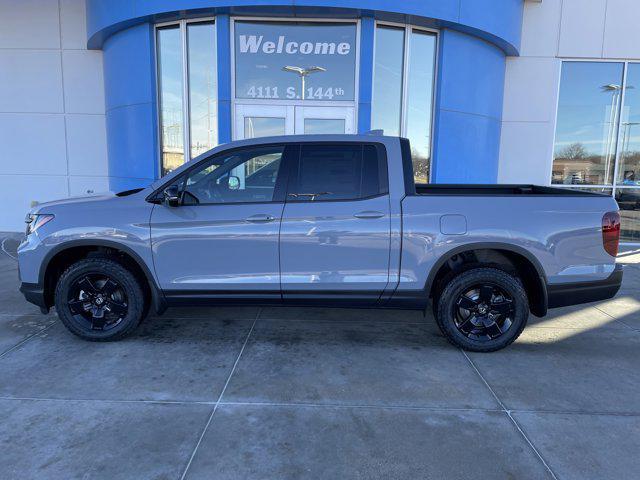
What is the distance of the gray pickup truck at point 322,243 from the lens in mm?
4211

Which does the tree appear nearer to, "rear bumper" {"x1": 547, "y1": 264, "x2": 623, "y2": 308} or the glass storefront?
the glass storefront

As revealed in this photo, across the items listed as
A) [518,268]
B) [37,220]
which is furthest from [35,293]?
[518,268]

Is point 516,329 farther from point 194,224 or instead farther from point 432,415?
point 194,224

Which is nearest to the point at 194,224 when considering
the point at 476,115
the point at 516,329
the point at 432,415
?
the point at 432,415

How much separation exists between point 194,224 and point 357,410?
2.16m

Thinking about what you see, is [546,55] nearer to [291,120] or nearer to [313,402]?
[291,120]

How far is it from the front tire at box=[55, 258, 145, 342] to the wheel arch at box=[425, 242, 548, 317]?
274 centimetres

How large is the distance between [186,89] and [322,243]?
615 cm

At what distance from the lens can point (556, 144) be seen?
1055cm

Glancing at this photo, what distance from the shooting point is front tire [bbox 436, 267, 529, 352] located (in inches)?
169

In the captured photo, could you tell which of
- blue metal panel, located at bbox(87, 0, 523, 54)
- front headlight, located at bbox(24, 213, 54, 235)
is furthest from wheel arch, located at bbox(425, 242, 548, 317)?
blue metal panel, located at bbox(87, 0, 523, 54)

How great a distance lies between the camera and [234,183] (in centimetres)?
439

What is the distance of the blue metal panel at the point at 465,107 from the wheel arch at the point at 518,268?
494cm

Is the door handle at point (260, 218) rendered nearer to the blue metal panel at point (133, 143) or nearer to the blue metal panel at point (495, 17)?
the blue metal panel at point (133, 143)
